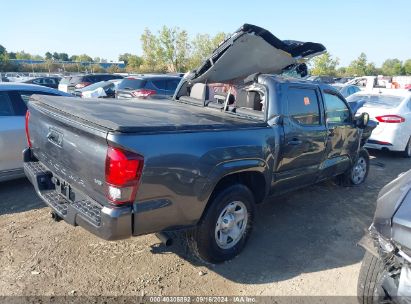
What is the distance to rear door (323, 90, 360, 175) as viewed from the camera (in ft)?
16.0

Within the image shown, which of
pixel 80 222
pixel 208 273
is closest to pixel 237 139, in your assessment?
pixel 208 273

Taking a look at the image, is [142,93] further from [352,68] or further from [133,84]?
[352,68]

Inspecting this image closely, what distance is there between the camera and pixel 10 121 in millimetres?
5125

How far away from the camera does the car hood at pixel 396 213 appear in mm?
2264

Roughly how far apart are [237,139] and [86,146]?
1.43m

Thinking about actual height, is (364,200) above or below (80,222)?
below

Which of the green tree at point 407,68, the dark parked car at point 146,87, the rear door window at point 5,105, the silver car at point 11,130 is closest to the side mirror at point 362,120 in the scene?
the silver car at point 11,130

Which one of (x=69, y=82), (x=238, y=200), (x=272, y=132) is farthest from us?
(x=69, y=82)

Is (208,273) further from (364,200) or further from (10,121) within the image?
(10,121)

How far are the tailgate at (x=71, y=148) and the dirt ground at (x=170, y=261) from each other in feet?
2.92

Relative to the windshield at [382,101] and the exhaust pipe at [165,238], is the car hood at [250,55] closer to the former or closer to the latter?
the exhaust pipe at [165,238]

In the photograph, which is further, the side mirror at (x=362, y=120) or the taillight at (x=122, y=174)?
the side mirror at (x=362, y=120)

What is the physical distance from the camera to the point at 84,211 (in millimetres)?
2904

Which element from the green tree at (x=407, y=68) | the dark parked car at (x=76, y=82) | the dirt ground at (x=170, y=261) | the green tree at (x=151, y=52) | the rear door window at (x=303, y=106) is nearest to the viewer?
the dirt ground at (x=170, y=261)
